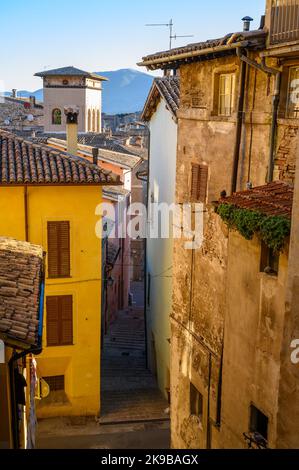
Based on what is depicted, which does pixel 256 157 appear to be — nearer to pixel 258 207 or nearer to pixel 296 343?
pixel 258 207

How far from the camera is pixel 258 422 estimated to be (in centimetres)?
940

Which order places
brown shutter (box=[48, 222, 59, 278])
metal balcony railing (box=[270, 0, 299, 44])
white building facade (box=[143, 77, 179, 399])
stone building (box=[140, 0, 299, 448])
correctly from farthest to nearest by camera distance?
white building facade (box=[143, 77, 179, 399])
brown shutter (box=[48, 222, 59, 278])
metal balcony railing (box=[270, 0, 299, 44])
stone building (box=[140, 0, 299, 448])

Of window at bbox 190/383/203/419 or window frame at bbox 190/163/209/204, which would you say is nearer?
window at bbox 190/383/203/419

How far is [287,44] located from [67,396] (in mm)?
12506

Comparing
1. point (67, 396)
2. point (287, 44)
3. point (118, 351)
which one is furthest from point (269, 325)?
point (118, 351)

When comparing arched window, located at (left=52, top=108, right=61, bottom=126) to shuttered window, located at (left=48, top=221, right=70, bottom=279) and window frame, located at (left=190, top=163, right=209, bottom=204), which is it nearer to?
shuttered window, located at (left=48, top=221, right=70, bottom=279)

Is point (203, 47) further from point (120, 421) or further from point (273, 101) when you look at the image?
point (120, 421)

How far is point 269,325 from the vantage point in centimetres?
848

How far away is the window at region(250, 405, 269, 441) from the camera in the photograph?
9266 mm

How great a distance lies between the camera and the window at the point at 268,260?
27.9ft

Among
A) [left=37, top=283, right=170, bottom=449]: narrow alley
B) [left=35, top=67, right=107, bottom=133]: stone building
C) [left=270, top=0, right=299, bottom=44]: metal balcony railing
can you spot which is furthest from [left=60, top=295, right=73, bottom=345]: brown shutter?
[left=35, top=67, right=107, bottom=133]: stone building

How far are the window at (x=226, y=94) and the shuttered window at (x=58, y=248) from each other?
6140 millimetres

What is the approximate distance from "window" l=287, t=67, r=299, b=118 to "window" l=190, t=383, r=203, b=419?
6284 mm

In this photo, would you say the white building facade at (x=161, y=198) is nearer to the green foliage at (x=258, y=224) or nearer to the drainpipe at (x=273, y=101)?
the drainpipe at (x=273, y=101)
